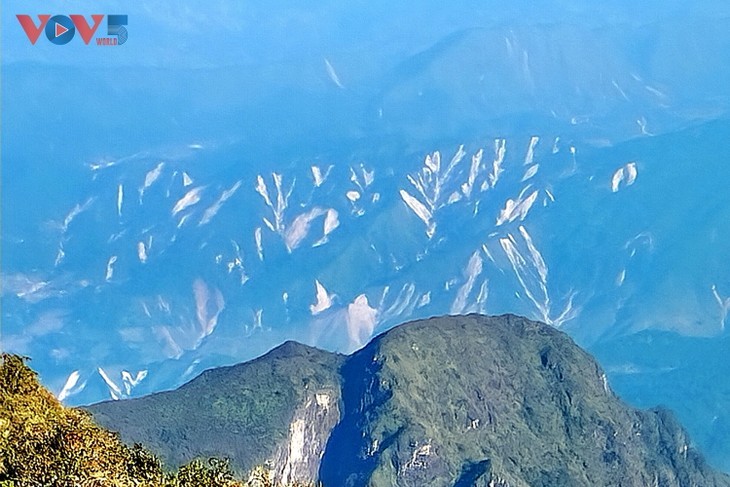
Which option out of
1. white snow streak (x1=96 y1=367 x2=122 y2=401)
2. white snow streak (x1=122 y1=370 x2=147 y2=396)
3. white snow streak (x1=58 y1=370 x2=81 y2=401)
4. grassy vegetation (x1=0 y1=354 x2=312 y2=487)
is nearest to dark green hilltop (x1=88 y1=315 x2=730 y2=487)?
grassy vegetation (x1=0 y1=354 x2=312 y2=487)

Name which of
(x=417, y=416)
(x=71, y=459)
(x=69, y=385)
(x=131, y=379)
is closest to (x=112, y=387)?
(x=131, y=379)

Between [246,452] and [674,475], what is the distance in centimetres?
4002

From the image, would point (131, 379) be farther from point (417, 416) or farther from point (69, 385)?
point (417, 416)

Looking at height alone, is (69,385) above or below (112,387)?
below

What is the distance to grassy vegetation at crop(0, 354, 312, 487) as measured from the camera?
25391 mm

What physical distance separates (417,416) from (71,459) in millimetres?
66971

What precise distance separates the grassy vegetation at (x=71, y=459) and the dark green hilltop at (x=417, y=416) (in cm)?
5540

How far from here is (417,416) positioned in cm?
9162

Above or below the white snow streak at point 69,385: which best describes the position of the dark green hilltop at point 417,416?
above

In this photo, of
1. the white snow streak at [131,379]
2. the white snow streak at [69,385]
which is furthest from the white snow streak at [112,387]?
the white snow streak at [69,385]

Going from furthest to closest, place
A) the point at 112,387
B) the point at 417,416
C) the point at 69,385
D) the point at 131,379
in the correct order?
the point at 131,379 < the point at 69,385 < the point at 112,387 < the point at 417,416

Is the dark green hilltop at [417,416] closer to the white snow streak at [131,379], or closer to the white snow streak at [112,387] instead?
the white snow streak at [112,387]

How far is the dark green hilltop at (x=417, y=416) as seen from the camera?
8888 centimetres

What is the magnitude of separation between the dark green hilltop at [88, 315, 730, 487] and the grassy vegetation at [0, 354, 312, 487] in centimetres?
5540
